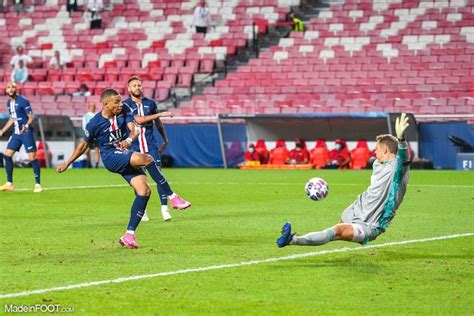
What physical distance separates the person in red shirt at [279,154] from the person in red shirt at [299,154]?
0.34 meters

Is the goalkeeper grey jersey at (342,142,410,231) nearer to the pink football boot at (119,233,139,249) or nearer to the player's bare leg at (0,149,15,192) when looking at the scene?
the pink football boot at (119,233,139,249)

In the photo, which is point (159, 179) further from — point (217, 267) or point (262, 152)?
point (262, 152)

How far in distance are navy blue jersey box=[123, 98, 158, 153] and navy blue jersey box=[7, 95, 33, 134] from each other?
645 cm

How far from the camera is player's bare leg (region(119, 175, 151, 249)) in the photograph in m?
12.0

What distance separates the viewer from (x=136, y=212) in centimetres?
1213

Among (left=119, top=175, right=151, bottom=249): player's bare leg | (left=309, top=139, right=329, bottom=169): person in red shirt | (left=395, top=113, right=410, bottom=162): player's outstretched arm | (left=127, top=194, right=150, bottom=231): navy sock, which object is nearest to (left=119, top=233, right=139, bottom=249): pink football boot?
(left=119, top=175, right=151, bottom=249): player's bare leg

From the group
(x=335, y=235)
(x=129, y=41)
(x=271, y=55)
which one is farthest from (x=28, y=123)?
(x=129, y=41)

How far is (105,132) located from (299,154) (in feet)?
67.6

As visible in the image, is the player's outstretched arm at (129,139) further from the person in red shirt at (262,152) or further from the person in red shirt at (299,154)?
the person in red shirt at (262,152)

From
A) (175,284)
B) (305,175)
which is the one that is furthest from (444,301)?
(305,175)

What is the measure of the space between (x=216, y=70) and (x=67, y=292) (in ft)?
99.4

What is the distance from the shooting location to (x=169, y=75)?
38.9 meters

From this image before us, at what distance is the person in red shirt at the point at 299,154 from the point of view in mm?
32938

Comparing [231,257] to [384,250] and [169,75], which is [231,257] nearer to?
[384,250]
